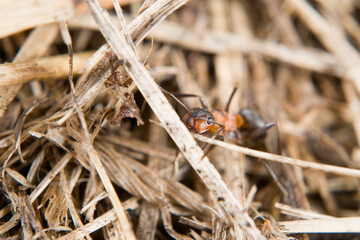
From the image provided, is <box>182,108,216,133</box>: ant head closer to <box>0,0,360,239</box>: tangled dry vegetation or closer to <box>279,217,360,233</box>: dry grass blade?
<box>0,0,360,239</box>: tangled dry vegetation

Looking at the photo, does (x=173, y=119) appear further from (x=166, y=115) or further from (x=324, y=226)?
(x=324, y=226)

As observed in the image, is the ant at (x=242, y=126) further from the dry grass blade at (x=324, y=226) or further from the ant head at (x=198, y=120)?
the dry grass blade at (x=324, y=226)

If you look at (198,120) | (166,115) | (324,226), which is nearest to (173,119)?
(166,115)

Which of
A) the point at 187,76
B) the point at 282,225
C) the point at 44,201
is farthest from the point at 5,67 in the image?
the point at 282,225

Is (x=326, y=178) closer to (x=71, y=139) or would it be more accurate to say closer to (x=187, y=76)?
(x=187, y=76)

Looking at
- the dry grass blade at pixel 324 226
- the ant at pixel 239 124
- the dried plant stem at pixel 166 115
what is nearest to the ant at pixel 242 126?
the ant at pixel 239 124
